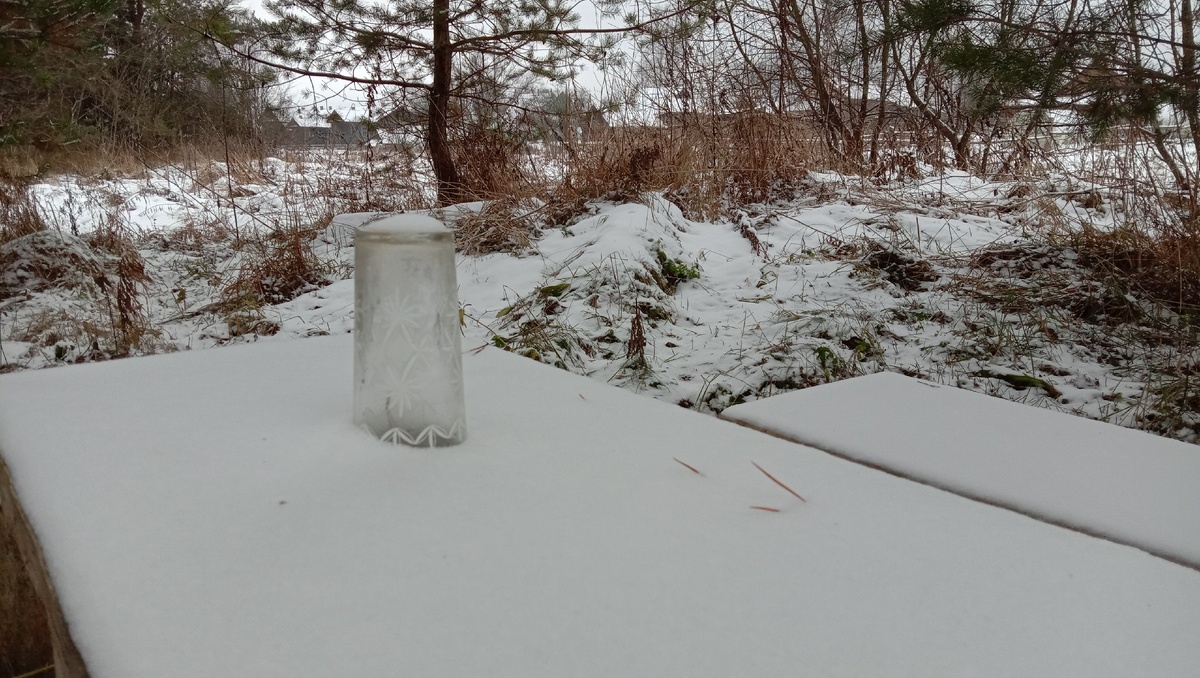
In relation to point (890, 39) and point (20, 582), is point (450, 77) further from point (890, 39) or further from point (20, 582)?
point (20, 582)

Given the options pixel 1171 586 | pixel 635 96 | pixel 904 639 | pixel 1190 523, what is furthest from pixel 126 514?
pixel 635 96

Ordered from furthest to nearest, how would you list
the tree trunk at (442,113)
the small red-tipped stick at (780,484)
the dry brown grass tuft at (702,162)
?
the tree trunk at (442,113), the dry brown grass tuft at (702,162), the small red-tipped stick at (780,484)

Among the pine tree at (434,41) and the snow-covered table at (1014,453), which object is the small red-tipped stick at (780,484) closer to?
the snow-covered table at (1014,453)

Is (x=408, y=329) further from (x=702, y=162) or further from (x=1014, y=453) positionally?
(x=702, y=162)

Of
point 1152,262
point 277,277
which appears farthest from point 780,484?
point 277,277

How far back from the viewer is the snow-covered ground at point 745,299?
75.7 inches

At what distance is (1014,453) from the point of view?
74cm

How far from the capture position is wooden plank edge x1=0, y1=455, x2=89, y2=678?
1.32 feet

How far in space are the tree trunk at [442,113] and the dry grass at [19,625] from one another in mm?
2712

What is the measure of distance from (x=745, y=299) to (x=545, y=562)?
2.07 meters

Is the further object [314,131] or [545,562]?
[314,131]

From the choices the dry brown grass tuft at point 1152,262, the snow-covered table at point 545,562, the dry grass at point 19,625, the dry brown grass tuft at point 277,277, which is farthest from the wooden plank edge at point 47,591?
the dry brown grass tuft at point 1152,262

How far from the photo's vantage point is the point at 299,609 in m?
0.42

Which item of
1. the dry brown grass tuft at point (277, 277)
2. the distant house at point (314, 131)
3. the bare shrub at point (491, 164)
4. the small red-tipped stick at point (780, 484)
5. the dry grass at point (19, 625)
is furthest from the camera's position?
the distant house at point (314, 131)
